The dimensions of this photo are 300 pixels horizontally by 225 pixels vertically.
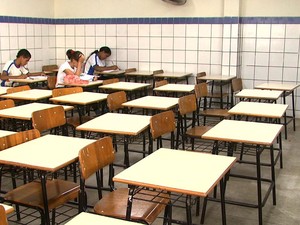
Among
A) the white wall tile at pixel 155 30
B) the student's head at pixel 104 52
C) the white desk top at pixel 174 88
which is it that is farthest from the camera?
the student's head at pixel 104 52

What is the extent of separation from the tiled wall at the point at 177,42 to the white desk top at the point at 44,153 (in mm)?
4614

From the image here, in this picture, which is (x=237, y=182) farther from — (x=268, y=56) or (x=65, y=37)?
(x=65, y=37)

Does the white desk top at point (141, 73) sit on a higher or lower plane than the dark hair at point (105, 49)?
lower

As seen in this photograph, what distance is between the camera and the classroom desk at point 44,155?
247 centimetres

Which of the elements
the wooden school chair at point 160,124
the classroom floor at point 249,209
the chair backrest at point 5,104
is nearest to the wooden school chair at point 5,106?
the chair backrest at point 5,104

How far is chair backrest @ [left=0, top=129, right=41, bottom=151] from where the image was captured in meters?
2.86

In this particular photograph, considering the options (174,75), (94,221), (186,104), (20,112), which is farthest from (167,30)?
(94,221)

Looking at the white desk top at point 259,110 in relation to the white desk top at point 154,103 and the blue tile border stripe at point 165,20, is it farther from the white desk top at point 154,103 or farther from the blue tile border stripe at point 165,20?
the blue tile border stripe at point 165,20

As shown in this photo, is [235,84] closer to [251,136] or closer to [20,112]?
[251,136]

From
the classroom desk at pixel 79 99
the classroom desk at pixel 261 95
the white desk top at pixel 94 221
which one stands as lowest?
the white desk top at pixel 94 221

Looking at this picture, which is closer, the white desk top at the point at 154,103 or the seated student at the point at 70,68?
the white desk top at the point at 154,103

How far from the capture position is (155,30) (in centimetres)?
765

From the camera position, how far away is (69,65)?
630 centimetres

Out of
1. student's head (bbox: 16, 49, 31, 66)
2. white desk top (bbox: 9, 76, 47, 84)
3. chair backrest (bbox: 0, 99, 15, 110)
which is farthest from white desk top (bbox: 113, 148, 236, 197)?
student's head (bbox: 16, 49, 31, 66)
